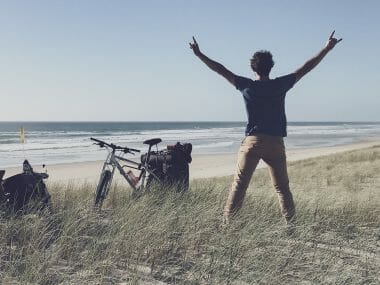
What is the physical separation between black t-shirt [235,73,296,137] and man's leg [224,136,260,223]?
162 mm

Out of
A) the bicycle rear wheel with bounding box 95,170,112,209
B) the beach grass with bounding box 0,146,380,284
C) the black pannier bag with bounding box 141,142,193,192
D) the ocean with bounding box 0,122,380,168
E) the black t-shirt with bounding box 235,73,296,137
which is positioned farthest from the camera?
the ocean with bounding box 0,122,380,168

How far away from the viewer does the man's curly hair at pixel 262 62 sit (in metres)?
4.81

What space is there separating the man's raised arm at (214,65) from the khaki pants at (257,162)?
65 cm

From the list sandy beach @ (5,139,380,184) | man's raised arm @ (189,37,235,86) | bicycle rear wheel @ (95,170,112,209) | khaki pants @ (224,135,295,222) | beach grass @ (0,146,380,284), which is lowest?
sandy beach @ (5,139,380,184)

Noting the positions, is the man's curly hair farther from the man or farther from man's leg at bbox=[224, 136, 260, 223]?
man's leg at bbox=[224, 136, 260, 223]

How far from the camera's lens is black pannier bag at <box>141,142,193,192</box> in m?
6.59

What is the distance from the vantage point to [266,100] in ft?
15.7

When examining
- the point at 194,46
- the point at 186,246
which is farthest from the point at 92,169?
the point at 186,246

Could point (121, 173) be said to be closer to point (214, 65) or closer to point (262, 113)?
point (214, 65)

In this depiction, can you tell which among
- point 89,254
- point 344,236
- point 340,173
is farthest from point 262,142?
point 340,173

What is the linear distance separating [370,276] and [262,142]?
5.47ft

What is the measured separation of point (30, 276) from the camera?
328 centimetres

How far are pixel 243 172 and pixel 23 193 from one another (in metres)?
2.47

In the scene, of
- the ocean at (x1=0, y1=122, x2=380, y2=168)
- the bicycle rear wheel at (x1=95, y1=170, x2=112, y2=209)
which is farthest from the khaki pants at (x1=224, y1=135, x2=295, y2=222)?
the ocean at (x1=0, y1=122, x2=380, y2=168)
